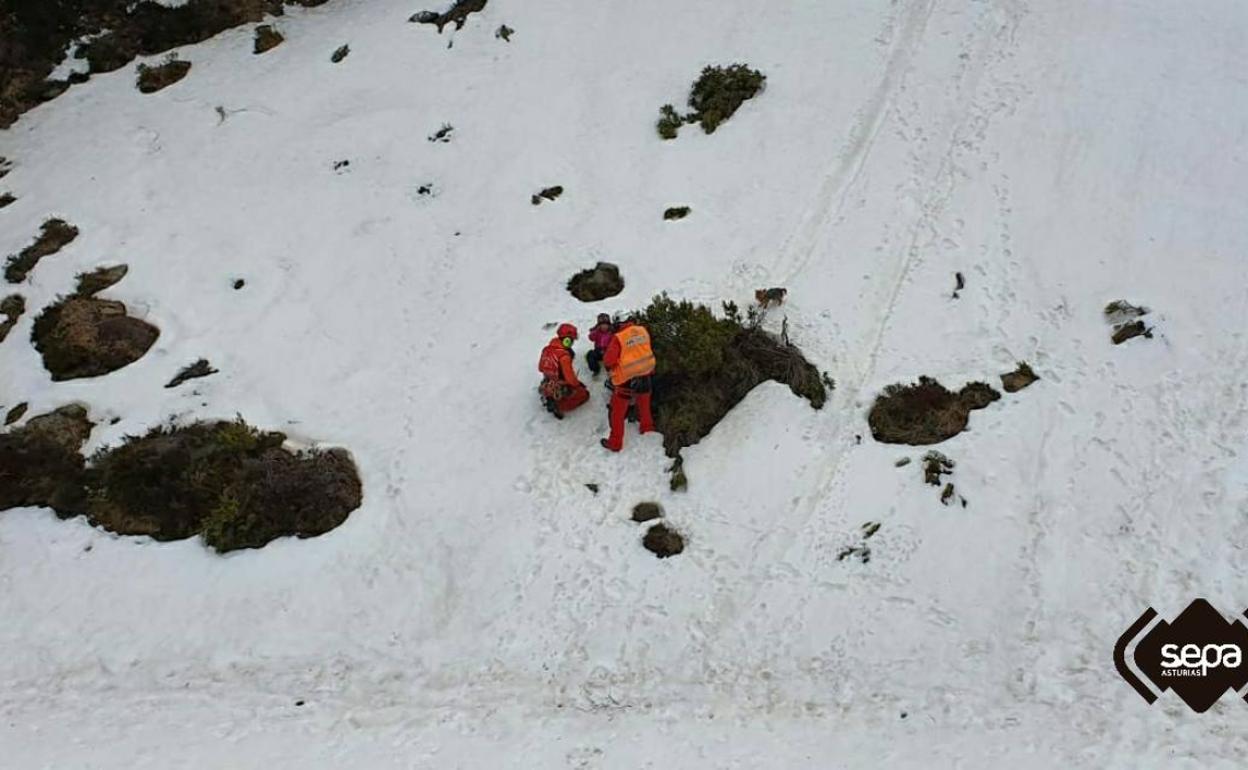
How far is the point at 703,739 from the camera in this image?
381 inches

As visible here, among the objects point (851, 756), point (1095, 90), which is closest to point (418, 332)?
point (851, 756)

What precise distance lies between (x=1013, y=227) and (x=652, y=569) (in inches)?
365

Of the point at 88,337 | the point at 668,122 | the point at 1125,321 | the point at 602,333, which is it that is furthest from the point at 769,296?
the point at 88,337

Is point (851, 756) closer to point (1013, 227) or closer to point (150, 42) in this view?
point (1013, 227)

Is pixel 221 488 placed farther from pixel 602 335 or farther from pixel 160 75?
pixel 160 75

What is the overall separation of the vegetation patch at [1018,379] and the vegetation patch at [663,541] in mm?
5470

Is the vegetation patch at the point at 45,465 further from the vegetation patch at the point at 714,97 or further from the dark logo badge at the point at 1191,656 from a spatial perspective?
the dark logo badge at the point at 1191,656

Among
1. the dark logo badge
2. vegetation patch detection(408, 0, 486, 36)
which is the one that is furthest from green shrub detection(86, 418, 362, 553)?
vegetation patch detection(408, 0, 486, 36)

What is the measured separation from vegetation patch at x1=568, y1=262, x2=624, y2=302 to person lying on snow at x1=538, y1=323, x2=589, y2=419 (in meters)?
2.44

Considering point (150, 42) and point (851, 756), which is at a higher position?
point (150, 42)

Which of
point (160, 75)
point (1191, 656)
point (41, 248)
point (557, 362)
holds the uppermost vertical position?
point (160, 75)

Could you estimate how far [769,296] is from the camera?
46.9 ft

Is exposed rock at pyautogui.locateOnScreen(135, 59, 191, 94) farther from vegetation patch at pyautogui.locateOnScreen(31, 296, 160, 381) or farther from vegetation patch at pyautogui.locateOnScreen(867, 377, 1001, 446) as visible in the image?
vegetation patch at pyautogui.locateOnScreen(867, 377, 1001, 446)

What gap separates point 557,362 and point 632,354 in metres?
1.33
